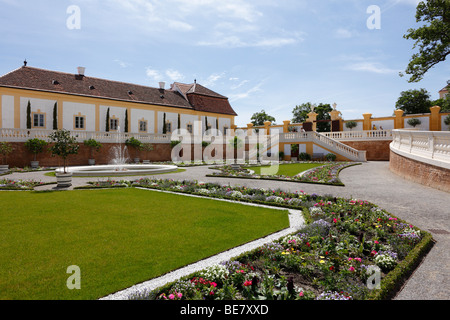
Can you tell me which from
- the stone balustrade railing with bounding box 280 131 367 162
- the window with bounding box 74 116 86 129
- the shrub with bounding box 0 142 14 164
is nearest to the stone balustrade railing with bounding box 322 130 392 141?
the stone balustrade railing with bounding box 280 131 367 162

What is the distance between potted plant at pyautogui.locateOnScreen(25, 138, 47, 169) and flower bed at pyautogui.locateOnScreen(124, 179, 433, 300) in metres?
26.8

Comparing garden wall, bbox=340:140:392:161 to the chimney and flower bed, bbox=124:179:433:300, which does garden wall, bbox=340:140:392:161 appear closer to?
flower bed, bbox=124:179:433:300

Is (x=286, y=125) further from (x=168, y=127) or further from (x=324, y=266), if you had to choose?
(x=324, y=266)

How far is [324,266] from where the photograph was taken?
14.4 feet

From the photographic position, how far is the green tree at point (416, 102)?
171 ft

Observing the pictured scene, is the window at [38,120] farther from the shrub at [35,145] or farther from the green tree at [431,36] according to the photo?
the green tree at [431,36]

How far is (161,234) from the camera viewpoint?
247 inches

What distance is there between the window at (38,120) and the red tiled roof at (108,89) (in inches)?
117

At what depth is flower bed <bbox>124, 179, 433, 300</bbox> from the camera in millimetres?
3736

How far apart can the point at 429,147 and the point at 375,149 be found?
1788 centimetres

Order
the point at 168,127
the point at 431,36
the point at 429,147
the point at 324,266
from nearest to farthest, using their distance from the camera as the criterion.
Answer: the point at 324,266 → the point at 429,147 → the point at 431,36 → the point at 168,127

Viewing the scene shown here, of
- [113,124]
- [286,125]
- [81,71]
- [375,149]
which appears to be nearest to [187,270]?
[375,149]

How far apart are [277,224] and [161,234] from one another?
9.70 ft
